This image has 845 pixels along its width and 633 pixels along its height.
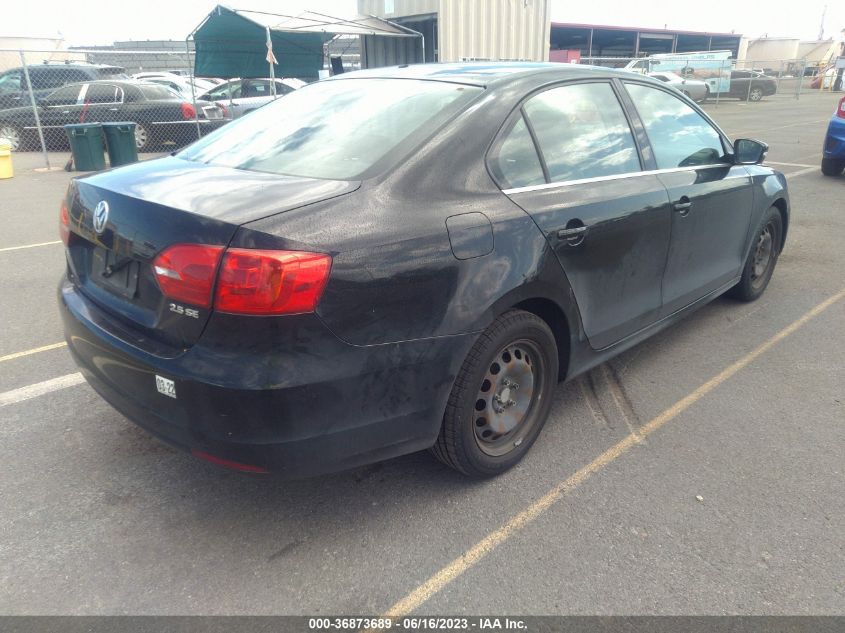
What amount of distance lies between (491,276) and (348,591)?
1.23 metres

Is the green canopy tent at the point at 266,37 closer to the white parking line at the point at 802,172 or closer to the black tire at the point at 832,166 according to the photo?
the white parking line at the point at 802,172

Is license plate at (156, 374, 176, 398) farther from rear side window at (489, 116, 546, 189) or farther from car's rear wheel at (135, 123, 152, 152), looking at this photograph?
car's rear wheel at (135, 123, 152, 152)

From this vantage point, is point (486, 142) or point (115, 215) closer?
point (115, 215)

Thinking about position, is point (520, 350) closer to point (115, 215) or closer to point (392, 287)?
point (392, 287)

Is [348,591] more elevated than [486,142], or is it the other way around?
[486,142]

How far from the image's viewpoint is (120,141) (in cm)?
1212

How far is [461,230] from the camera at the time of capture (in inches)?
96.7

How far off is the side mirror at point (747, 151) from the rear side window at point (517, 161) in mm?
2042

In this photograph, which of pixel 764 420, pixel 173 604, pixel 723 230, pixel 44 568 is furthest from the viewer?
pixel 723 230

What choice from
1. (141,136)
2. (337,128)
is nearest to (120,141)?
(141,136)

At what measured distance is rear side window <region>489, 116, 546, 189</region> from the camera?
2.72 metres

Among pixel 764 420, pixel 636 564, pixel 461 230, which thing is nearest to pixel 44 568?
pixel 461 230

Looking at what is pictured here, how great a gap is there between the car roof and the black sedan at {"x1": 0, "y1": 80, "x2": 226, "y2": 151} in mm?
11445

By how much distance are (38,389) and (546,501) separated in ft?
9.12
